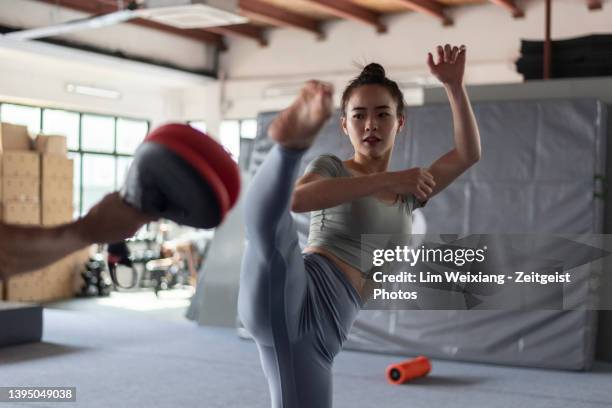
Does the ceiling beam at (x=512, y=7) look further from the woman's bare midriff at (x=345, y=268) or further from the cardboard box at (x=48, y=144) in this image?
the woman's bare midriff at (x=345, y=268)

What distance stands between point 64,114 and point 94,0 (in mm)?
2128

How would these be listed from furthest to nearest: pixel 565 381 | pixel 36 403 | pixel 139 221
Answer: pixel 565 381
pixel 36 403
pixel 139 221

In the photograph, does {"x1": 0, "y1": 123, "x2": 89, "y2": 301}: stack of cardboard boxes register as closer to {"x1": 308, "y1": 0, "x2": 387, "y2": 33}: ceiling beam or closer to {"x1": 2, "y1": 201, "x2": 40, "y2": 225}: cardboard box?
{"x1": 2, "y1": 201, "x2": 40, "y2": 225}: cardboard box

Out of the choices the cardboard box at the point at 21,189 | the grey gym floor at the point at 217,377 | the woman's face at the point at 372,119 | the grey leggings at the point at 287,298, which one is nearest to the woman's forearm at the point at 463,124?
the woman's face at the point at 372,119

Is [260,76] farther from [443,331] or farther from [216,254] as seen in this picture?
[443,331]

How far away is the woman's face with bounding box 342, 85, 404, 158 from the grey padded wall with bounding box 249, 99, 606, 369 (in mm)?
3678

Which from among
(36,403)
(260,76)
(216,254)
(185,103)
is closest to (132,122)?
(185,103)

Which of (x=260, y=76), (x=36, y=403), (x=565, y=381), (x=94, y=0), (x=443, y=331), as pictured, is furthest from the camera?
(x=260, y=76)

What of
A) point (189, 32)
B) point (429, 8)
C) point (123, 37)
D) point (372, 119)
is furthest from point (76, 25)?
point (372, 119)

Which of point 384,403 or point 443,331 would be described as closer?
point 384,403

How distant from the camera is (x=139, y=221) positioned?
1399 mm

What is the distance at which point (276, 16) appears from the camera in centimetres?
1098

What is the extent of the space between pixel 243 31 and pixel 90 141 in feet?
9.76

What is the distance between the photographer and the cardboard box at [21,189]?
912 centimetres
